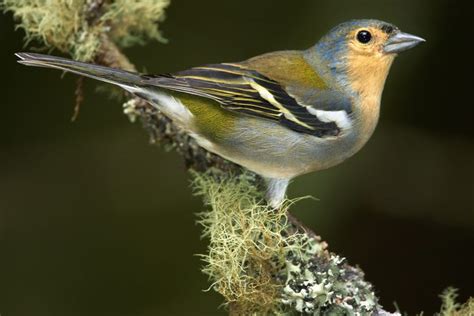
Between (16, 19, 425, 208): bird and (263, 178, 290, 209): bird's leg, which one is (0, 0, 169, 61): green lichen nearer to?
(16, 19, 425, 208): bird

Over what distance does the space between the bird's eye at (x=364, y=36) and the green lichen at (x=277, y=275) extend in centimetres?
96

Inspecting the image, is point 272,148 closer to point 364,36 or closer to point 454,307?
point 364,36

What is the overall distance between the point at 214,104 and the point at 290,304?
969 mm

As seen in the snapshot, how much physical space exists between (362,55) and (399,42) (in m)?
0.17

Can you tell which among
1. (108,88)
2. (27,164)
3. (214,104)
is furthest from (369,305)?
(27,164)

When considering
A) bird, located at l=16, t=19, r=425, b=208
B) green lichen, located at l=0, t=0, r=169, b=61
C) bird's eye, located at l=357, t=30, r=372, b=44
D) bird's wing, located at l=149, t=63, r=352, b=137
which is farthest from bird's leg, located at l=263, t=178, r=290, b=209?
green lichen, located at l=0, t=0, r=169, b=61

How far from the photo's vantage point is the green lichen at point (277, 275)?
9.23ft

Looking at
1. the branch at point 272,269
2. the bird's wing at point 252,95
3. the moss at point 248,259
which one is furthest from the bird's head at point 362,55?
the moss at point 248,259

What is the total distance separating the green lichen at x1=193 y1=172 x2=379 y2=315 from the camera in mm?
2814

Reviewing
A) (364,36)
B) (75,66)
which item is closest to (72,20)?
(75,66)

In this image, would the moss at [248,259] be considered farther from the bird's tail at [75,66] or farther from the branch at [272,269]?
the bird's tail at [75,66]

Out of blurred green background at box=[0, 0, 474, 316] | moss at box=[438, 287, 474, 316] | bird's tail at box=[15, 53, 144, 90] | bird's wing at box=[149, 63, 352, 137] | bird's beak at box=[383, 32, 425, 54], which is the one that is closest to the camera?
moss at box=[438, 287, 474, 316]

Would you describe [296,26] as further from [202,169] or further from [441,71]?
[202,169]

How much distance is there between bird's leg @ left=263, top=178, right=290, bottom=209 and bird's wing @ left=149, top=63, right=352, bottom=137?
248 millimetres
